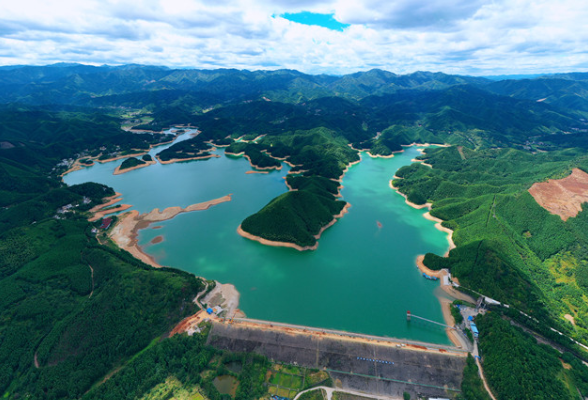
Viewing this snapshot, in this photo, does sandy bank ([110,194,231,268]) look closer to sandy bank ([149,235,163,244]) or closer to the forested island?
sandy bank ([149,235,163,244])

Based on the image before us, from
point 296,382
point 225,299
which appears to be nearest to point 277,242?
point 225,299

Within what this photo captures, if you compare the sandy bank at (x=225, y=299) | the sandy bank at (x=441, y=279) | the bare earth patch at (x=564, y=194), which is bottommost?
the sandy bank at (x=225, y=299)

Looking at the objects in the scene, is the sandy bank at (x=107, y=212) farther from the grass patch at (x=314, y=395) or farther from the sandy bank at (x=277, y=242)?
the grass patch at (x=314, y=395)

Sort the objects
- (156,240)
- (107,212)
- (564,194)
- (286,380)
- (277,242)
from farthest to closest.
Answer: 1. (107,212)
2. (564,194)
3. (156,240)
4. (277,242)
5. (286,380)

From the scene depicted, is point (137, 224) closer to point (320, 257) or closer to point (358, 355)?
point (320, 257)

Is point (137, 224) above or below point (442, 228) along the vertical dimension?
below

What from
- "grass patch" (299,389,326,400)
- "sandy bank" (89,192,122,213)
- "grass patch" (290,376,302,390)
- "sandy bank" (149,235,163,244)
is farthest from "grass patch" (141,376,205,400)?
"sandy bank" (89,192,122,213)

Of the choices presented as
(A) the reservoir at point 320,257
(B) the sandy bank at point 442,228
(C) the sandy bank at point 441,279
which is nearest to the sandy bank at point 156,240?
(A) the reservoir at point 320,257

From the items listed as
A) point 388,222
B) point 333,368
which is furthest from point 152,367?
point 388,222
